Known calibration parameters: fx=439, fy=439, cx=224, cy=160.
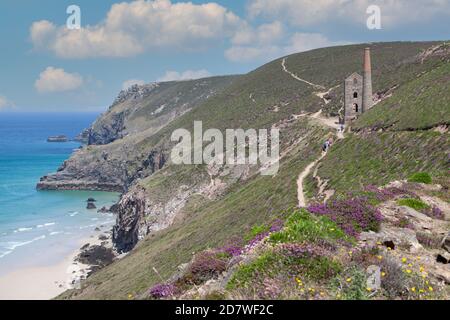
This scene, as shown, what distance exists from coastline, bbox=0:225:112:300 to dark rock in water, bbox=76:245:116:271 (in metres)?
0.90

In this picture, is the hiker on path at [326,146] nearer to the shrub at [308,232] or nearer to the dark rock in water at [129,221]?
the dark rock in water at [129,221]

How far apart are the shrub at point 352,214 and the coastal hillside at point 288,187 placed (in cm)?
3

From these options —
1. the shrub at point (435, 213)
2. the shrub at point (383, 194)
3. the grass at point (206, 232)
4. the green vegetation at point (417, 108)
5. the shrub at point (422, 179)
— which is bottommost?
the grass at point (206, 232)

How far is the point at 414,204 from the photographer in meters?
13.2

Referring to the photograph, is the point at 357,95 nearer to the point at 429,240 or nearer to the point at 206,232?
the point at 206,232

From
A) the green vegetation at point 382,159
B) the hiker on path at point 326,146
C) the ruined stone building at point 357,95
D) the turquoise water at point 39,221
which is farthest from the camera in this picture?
the turquoise water at point 39,221

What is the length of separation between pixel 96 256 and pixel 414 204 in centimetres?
6202

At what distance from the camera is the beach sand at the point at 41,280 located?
5284cm

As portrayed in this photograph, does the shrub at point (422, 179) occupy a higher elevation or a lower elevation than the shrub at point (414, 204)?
higher
